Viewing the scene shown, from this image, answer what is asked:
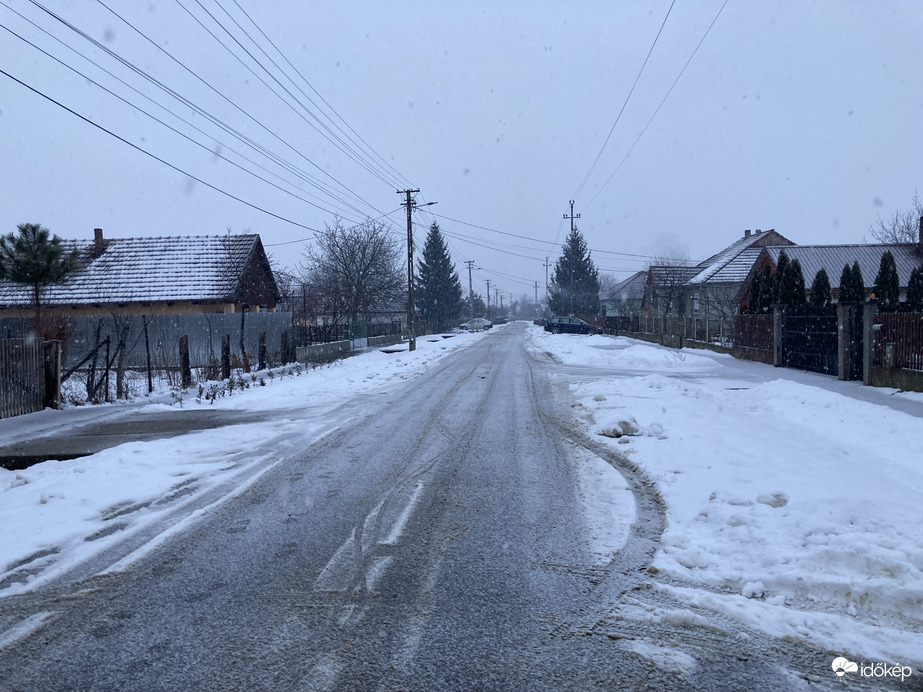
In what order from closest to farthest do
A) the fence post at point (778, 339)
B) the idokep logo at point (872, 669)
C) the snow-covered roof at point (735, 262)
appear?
the idokep logo at point (872, 669) → the fence post at point (778, 339) → the snow-covered roof at point (735, 262)

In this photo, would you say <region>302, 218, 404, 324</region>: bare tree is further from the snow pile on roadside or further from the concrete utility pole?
the snow pile on roadside

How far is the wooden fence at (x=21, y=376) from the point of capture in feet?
41.2

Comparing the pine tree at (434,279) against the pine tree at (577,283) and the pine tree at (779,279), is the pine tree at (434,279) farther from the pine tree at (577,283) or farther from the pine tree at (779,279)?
the pine tree at (779,279)

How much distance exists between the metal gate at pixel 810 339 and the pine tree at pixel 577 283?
54809 mm

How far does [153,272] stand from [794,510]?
103 feet

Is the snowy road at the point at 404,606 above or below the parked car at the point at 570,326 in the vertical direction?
below

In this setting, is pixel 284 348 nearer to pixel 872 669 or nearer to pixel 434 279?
pixel 872 669

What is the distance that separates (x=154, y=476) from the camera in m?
7.45

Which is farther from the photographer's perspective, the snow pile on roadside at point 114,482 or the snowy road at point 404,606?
the snow pile on roadside at point 114,482

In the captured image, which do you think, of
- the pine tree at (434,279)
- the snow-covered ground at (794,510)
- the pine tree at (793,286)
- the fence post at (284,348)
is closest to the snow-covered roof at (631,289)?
the pine tree at (434,279)

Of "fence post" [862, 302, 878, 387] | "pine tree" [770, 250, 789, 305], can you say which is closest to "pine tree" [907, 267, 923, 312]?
"pine tree" [770, 250, 789, 305]

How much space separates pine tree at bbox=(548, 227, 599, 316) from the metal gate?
54.8 m

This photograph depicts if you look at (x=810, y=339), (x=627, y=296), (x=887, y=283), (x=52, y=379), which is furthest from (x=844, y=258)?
(x=627, y=296)

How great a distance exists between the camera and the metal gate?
17.8 m
